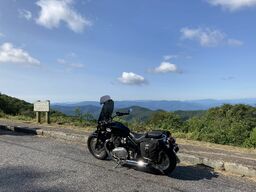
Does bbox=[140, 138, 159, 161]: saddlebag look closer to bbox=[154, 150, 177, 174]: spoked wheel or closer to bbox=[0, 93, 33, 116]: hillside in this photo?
bbox=[154, 150, 177, 174]: spoked wheel

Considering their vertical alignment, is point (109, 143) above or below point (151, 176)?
above

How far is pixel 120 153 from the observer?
759 cm

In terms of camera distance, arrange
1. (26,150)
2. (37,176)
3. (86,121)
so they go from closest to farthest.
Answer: (37,176), (26,150), (86,121)

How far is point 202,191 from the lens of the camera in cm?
605

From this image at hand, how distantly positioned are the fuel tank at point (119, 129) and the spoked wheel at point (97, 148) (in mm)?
651

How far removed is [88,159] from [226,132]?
7198 millimetres

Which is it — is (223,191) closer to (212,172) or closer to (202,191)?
(202,191)

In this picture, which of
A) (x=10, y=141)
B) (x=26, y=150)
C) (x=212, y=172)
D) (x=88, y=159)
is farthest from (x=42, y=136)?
(x=212, y=172)

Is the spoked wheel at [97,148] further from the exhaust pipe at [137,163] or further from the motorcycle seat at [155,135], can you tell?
the motorcycle seat at [155,135]

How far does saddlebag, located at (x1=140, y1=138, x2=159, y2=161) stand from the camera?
7023 millimetres

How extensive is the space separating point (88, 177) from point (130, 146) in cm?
126

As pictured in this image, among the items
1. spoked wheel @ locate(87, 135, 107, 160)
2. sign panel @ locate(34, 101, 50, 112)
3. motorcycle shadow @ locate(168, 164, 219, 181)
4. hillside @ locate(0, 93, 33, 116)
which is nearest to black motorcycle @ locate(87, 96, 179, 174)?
spoked wheel @ locate(87, 135, 107, 160)

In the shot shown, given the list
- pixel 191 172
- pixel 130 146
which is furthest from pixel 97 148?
pixel 191 172

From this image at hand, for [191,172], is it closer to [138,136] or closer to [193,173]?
[193,173]
